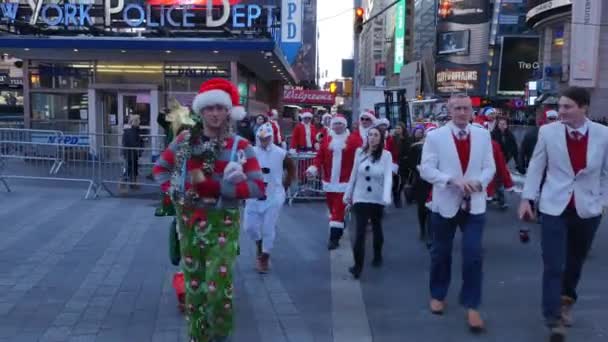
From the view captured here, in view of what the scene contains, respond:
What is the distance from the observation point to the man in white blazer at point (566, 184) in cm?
502

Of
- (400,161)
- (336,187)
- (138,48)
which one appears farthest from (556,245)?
(138,48)

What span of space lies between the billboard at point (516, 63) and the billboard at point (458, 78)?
9.78 ft

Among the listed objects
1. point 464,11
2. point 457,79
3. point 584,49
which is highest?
point 464,11

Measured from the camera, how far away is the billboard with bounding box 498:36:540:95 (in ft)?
201

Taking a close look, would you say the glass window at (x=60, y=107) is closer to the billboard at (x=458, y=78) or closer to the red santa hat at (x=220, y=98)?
the red santa hat at (x=220, y=98)

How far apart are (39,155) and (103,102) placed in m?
6.84

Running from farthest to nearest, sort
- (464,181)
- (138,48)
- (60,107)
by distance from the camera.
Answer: (60,107) < (138,48) < (464,181)

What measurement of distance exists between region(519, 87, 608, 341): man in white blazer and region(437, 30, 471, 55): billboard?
6432 centimetres

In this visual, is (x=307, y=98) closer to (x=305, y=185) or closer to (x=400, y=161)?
(x=305, y=185)

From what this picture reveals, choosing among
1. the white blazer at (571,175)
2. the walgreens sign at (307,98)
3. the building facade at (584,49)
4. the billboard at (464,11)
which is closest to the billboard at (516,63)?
the billboard at (464,11)

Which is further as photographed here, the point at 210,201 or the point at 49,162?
the point at 49,162

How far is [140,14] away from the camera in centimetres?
1830

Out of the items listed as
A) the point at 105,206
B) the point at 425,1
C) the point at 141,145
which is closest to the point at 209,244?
the point at 105,206

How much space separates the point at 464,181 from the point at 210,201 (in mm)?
2122
